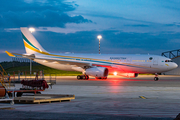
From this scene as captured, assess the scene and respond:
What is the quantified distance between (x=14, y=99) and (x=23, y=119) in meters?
4.50

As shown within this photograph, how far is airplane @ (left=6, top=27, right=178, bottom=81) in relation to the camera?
3812 centimetres

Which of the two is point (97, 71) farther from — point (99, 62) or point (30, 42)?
point (30, 42)

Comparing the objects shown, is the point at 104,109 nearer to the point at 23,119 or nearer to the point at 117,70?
the point at 23,119

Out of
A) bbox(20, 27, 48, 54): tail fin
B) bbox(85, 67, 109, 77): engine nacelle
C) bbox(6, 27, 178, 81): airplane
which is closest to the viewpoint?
bbox(85, 67, 109, 77): engine nacelle

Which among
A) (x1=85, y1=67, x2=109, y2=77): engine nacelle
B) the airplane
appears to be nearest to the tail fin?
the airplane

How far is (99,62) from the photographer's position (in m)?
40.8

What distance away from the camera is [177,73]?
6838 cm

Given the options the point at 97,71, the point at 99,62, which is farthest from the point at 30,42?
the point at 97,71

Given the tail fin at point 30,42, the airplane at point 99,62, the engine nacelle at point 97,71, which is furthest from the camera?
the tail fin at point 30,42

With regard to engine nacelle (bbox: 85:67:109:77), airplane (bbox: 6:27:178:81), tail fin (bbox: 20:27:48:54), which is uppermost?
tail fin (bbox: 20:27:48:54)

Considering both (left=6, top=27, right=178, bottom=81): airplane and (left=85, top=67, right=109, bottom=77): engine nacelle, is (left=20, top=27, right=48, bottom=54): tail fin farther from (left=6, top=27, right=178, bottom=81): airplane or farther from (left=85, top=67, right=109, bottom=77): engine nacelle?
(left=85, top=67, right=109, bottom=77): engine nacelle

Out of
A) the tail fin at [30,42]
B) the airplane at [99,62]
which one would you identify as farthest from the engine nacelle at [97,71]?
the tail fin at [30,42]

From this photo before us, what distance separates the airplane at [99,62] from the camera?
3812 centimetres

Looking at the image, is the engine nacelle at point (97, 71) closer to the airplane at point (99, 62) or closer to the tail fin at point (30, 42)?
the airplane at point (99, 62)
